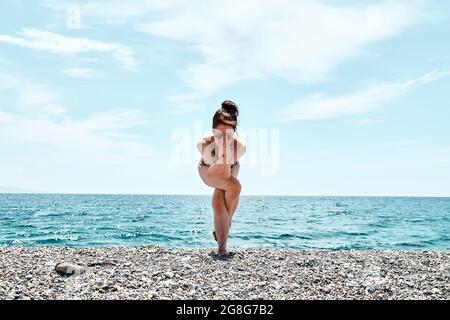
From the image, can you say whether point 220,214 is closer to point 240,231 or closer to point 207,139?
point 207,139

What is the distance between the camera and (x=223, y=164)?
8.86 meters

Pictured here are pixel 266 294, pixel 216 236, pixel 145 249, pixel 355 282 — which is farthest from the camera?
pixel 145 249

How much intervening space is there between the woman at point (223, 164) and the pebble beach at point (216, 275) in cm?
83

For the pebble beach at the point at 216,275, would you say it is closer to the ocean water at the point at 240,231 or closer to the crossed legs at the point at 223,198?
the crossed legs at the point at 223,198

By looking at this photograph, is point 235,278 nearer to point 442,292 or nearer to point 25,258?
point 442,292

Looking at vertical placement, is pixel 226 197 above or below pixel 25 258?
above

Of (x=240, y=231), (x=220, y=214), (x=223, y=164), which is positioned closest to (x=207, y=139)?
(x=223, y=164)

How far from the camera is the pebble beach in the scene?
6266 millimetres

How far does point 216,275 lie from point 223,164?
7.64ft

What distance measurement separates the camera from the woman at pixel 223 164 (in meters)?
8.85

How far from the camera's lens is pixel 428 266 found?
8.82 m

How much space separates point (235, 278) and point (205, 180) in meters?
2.51

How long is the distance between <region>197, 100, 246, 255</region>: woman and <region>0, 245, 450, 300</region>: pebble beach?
827mm
